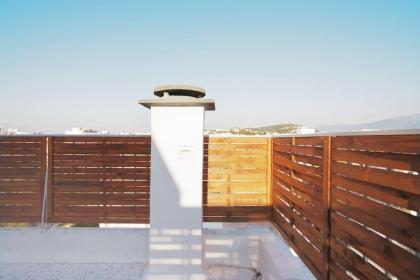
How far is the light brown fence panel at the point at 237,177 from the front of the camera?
5.69 m

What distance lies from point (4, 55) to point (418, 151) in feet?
38.0

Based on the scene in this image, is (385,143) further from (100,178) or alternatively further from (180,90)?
(100,178)

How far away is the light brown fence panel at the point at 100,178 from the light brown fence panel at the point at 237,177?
1.17 m

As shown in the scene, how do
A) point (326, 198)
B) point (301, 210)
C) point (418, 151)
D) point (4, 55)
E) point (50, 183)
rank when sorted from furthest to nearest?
point (4, 55) → point (50, 183) → point (301, 210) → point (326, 198) → point (418, 151)

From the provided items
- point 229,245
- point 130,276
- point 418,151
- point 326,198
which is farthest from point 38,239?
point 418,151

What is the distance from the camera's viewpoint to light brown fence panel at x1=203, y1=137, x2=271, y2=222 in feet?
18.7

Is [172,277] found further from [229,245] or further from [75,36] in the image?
[75,36]

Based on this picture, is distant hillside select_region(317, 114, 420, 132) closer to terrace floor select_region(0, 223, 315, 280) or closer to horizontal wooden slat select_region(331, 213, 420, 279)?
horizontal wooden slat select_region(331, 213, 420, 279)

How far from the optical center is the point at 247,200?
5.72 m

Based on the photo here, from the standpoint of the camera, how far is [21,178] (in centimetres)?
557

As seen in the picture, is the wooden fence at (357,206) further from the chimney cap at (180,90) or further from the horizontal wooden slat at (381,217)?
the chimney cap at (180,90)

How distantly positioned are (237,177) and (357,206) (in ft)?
11.7

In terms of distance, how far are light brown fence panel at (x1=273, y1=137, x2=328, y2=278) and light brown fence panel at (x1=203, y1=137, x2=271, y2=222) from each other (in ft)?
2.00

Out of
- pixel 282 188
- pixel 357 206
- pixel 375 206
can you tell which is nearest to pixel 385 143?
pixel 375 206
